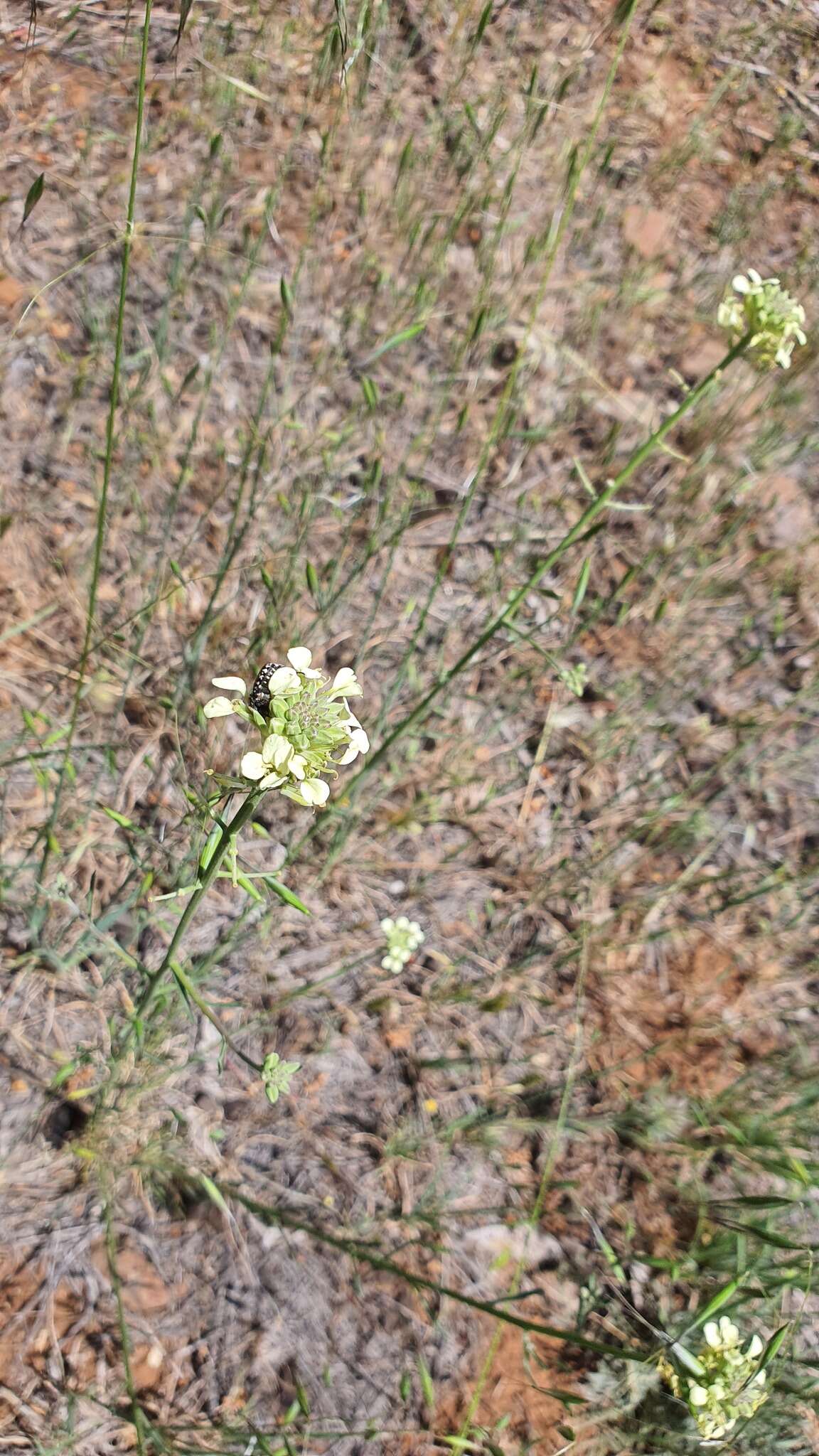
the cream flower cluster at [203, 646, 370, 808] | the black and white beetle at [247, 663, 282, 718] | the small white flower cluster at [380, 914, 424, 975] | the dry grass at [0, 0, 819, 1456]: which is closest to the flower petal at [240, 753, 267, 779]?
the cream flower cluster at [203, 646, 370, 808]

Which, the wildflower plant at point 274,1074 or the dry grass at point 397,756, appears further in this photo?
the dry grass at point 397,756

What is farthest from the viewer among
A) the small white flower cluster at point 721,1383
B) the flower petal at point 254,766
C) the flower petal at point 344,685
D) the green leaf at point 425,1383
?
the green leaf at point 425,1383

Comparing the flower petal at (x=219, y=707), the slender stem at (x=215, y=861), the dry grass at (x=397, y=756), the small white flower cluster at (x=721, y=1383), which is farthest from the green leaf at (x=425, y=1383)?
the flower petal at (x=219, y=707)

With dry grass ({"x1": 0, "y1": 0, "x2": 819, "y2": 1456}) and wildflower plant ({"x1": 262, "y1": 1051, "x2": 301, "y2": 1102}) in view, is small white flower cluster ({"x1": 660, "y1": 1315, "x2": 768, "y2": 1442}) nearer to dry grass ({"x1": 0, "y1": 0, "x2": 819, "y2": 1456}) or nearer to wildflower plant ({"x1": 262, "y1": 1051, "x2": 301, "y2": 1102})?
dry grass ({"x1": 0, "y1": 0, "x2": 819, "y2": 1456})

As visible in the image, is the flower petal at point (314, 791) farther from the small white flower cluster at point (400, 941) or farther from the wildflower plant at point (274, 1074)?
the small white flower cluster at point (400, 941)

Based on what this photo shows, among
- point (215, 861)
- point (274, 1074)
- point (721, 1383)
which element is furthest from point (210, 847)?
point (721, 1383)

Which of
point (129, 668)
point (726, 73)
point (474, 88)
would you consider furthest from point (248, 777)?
point (726, 73)

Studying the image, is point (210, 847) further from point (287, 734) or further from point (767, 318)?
point (767, 318)
